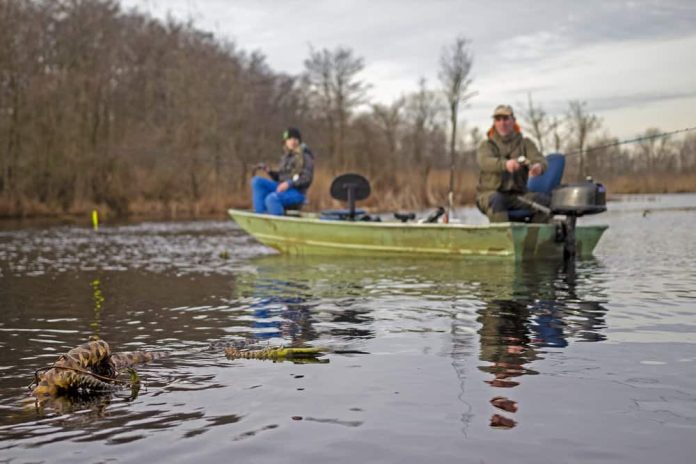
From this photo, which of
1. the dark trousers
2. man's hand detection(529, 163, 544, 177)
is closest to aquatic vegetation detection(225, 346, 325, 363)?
man's hand detection(529, 163, 544, 177)

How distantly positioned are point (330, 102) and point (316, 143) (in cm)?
316

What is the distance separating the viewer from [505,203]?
1120 cm

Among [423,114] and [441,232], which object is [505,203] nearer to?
[441,232]

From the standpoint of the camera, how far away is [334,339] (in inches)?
223

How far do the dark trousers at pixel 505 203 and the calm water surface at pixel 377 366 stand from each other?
104cm

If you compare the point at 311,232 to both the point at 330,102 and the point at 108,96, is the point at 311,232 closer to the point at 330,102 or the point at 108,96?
the point at 108,96

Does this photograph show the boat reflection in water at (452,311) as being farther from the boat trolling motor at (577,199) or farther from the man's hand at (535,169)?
the man's hand at (535,169)

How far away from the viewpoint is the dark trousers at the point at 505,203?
11.1m

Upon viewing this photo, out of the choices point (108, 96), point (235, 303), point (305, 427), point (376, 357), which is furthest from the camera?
point (108, 96)

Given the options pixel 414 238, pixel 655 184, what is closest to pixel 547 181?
pixel 414 238

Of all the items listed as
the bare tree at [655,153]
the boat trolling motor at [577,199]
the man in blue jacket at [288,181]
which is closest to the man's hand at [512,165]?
the boat trolling motor at [577,199]

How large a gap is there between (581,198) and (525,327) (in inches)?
178

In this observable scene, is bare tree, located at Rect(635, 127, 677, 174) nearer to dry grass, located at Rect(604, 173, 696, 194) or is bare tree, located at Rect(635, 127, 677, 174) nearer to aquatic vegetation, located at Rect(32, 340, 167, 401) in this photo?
dry grass, located at Rect(604, 173, 696, 194)

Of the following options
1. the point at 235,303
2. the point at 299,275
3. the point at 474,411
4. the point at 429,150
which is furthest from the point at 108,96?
the point at 474,411
